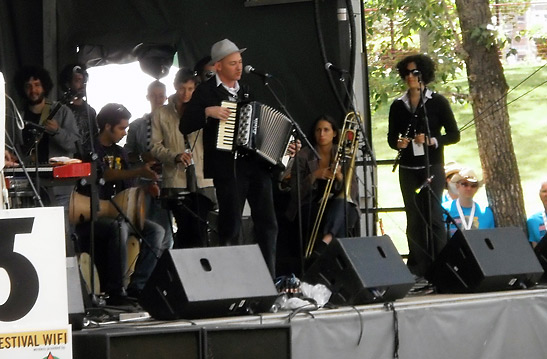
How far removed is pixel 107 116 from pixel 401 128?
2.17 metres

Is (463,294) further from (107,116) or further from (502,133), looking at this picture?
(502,133)

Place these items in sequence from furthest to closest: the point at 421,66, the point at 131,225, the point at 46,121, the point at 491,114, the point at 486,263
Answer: the point at 491,114
the point at 421,66
the point at 131,225
the point at 46,121
the point at 486,263

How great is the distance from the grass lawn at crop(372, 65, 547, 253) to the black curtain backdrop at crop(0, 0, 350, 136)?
721 cm

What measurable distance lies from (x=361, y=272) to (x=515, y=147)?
41.0ft

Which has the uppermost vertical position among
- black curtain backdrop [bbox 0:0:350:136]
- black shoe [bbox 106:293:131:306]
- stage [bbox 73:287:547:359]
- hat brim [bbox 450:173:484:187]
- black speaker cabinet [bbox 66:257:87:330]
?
black curtain backdrop [bbox 0:0:350:136]

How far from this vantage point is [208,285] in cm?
589

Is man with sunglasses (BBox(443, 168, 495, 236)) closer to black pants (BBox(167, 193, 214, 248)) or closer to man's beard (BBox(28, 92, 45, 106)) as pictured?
black pants (BBox(167, 193, 214, 248))

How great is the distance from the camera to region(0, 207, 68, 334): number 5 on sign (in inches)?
164

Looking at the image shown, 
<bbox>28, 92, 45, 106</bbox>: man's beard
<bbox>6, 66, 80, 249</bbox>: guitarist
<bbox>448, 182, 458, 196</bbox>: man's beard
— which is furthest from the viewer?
<bbox>448, 182, 458, 196</bbox>: man's beard

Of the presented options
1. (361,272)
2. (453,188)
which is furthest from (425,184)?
(453,188)

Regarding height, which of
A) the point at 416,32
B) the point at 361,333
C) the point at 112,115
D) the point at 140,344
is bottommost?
the point at 361,333

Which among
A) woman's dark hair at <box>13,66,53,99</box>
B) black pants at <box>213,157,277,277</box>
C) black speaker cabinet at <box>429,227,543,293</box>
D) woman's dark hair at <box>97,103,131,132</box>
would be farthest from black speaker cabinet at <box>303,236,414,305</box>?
woman's dark hair at <box>13,66,53,99</box>

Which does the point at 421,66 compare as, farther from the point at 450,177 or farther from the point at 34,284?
the point at 34,284

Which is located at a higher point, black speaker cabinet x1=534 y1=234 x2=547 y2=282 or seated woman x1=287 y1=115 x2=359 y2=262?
seated woman x1=287 y1=115 x2=359 y2=262
